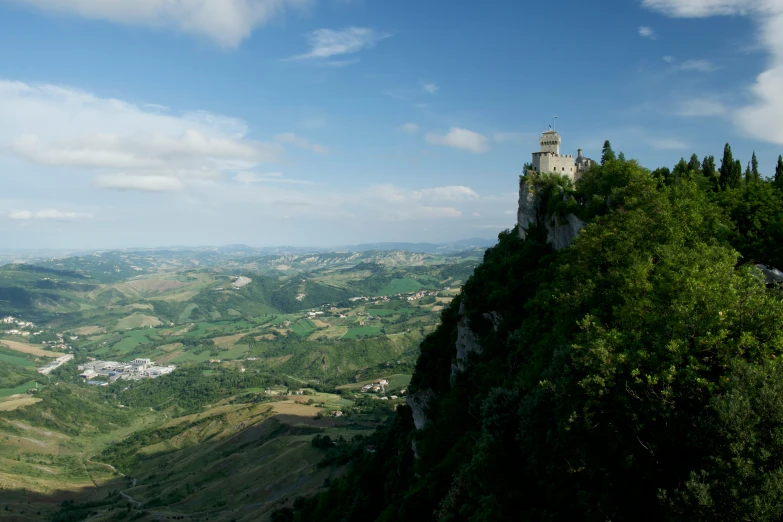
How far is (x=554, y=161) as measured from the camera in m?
59.7

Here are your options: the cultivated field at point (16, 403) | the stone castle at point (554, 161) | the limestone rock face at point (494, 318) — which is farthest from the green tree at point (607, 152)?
the cultivated field at point (16, 403)

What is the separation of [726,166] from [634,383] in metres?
45.2

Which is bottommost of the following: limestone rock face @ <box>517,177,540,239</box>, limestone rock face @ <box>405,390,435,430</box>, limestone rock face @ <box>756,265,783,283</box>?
limestone rock face @ <box>405,390,435,430</box>

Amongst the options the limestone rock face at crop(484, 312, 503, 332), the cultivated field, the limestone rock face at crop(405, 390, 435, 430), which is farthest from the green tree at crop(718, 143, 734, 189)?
the cultivated field

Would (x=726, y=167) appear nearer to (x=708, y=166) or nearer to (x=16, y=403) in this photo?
(x=708, y=166)

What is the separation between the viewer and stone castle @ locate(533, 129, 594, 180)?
59.3 m

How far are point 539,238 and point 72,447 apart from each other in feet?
638

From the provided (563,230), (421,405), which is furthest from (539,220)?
(421,405)

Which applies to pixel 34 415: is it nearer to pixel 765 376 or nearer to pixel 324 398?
pixel 324 398

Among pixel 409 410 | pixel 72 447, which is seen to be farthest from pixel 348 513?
pixel 72 447

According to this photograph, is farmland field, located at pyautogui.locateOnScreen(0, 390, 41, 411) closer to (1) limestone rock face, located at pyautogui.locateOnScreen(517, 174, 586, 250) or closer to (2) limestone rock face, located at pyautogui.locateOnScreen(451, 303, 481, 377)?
(2) limestone rock face, located at pyautogui.locateOnScreen(451, 303, 481, 377)

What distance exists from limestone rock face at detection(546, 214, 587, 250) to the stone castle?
1185 centimetres

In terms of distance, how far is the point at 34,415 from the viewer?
183 metres

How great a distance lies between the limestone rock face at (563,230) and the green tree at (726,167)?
61.4 feet
